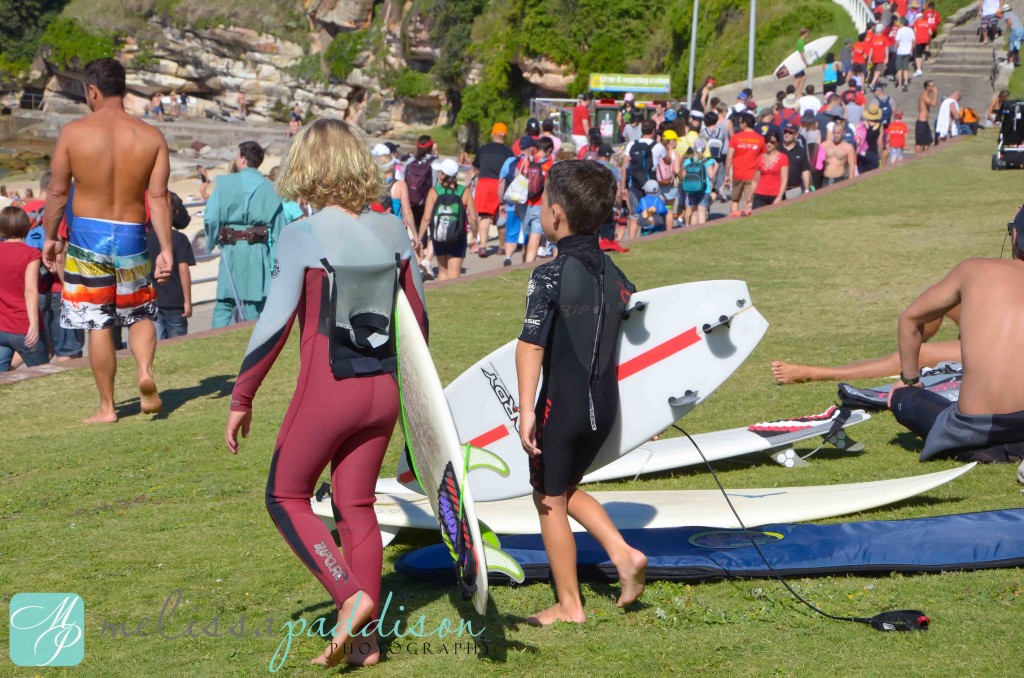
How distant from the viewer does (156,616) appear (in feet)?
13.7

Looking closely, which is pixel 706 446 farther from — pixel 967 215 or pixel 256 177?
pixel 967 215

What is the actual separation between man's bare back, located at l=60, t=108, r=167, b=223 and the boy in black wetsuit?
12.7 feet

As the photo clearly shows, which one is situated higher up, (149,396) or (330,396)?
(330,396)

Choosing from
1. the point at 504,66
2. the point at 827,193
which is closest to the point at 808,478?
the point at 827,193

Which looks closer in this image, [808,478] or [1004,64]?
[808,478]

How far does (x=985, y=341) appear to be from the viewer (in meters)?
5.25

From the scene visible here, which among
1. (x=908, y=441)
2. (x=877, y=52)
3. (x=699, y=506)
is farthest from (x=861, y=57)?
(x=699, y=506)

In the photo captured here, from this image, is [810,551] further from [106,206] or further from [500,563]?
[106,206]

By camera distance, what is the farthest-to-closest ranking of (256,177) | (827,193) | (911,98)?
(911,98)
(827,193)
(256,177)

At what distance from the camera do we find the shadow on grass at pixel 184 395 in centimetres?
801

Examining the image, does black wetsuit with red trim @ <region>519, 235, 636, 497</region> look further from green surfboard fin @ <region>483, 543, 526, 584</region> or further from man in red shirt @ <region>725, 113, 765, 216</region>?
man in red shirt @ <region>725, 113, 765, 216</region>

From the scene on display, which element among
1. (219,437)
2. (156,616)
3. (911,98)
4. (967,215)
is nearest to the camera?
(156,616)

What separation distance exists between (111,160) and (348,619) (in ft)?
14.2

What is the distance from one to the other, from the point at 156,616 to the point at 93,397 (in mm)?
4722
